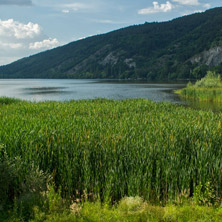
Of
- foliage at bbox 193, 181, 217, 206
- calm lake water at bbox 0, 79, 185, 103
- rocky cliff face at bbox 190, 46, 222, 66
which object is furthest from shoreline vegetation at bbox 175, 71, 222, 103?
rocky cliff face at bbox 190, 46, 222, 66

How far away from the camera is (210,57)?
139375mm

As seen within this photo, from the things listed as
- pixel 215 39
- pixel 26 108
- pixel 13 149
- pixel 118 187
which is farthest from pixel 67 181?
pixel 215 39

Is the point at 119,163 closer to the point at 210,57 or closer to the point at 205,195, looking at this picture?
the point at 205,195

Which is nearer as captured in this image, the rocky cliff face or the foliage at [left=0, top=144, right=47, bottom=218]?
the foliage at [left=0, top=144, right=47, bottom=218]

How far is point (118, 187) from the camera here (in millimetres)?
7656

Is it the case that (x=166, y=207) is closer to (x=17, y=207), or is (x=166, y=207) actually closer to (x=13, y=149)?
(x=17, y=207)

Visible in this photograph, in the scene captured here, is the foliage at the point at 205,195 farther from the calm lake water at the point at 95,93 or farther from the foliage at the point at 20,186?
the calm lake water at the point at 95,93

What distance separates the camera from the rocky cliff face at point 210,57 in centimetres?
13600

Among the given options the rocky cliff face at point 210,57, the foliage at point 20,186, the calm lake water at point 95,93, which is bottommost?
the foliage at point 20,186

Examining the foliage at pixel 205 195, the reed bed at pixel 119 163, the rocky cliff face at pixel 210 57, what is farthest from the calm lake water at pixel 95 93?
the rocky cliff face at pixel 210 57

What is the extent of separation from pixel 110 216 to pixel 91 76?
185022mm

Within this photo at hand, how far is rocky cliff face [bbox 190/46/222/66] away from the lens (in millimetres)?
136000

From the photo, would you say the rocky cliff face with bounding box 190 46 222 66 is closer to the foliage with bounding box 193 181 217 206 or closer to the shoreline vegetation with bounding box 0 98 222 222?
the shoreline vegetation with bounding box 0 98 222 222

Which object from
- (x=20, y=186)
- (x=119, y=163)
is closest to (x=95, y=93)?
(x=119, y=163)
